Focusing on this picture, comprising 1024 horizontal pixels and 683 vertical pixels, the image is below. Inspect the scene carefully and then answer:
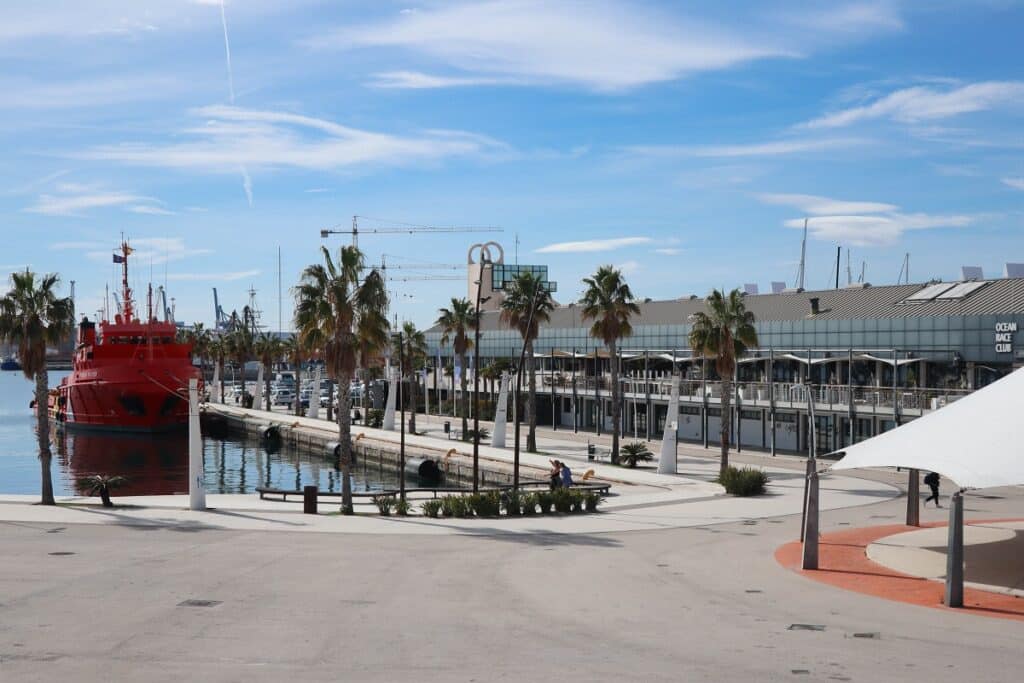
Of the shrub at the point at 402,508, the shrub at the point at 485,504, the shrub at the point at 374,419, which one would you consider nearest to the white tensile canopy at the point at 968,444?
the shrub at the point at 485,504

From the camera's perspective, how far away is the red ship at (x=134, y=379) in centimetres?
8988

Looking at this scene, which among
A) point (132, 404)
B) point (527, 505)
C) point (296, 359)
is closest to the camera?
point (527, 505)

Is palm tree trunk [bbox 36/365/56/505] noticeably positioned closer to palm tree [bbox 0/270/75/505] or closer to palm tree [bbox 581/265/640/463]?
palm tree [bbox 0/270/75/505]

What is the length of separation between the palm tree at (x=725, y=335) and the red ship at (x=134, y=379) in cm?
5499

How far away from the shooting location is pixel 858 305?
65.5 meters

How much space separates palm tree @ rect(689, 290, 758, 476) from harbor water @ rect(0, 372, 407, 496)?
2093 centimetres

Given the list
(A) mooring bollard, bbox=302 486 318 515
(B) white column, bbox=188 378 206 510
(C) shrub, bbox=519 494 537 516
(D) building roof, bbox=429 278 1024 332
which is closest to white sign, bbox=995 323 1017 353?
(D) building roof, bbox=429 278 1024 332

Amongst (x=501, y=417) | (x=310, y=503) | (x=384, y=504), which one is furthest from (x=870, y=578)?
(x=501, y=417)

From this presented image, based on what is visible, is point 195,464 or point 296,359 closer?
point 195,464

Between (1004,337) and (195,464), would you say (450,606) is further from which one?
(1004,337)

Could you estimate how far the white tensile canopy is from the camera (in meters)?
21.2

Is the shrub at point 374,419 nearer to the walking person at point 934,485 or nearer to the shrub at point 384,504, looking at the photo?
the shrub at point 384,504

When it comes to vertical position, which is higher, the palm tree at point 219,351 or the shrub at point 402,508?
the palm tree at point 219,351

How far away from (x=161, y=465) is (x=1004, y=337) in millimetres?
54407
